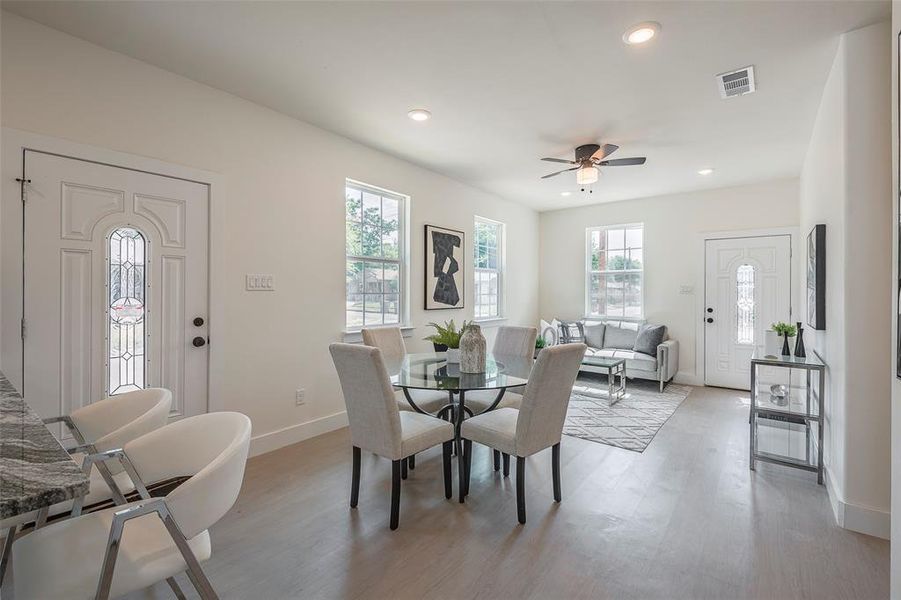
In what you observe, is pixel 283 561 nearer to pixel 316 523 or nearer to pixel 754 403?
pixel 316 523

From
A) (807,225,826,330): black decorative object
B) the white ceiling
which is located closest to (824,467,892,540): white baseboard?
(807,225,826,330): black decorative object

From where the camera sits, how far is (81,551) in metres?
1.15

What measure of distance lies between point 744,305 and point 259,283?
5438mm

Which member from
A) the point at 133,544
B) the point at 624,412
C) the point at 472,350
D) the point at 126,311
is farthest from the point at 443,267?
the point at 133,544

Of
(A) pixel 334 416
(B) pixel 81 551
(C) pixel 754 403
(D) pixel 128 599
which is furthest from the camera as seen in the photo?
(A) pixel 334 416

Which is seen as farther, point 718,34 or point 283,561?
point 718,34

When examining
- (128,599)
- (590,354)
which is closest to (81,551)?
(128,599)

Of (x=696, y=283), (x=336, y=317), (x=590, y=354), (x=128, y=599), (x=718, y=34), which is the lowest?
(x=128, y=599)

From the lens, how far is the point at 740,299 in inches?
207

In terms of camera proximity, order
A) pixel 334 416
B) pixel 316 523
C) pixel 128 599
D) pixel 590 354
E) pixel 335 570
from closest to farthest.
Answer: pixel 128 599 → pixel 335 570 → pixel 316 523 → pixel 334 416 → pixel 590 354

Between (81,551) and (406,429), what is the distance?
137 cm

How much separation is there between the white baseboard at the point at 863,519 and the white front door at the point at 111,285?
12.3 feet

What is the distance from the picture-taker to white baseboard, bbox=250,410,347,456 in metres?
3.12

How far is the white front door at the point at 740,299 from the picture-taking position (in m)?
5.02
